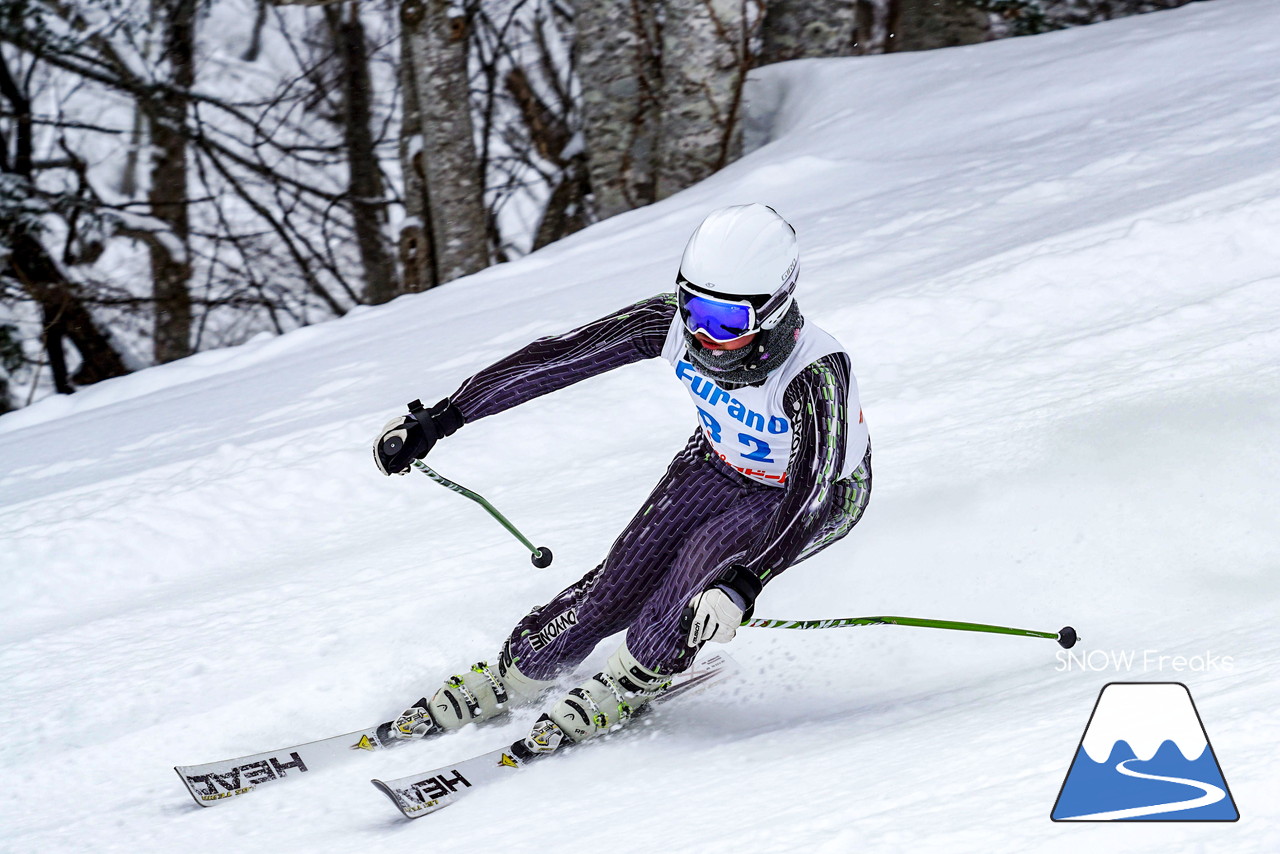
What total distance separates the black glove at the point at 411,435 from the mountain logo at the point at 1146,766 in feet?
5.01

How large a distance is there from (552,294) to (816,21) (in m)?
3.69

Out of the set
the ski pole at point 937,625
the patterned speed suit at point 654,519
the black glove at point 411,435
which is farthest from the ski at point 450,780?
the black glove at point 411,435

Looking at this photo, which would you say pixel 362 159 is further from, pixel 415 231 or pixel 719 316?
pixel 719 316

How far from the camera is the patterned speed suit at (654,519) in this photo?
8.20 ft

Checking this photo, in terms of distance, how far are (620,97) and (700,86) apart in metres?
0.61

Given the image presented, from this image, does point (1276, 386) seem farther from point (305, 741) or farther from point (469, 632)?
point (305, 741)

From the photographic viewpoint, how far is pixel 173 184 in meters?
9.78

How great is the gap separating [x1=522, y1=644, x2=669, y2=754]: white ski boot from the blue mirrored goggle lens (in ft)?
2.57

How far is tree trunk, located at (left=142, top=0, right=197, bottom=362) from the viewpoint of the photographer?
9.10m

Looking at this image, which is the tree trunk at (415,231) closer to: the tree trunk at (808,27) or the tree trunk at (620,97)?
the tree trunk at (620,97)

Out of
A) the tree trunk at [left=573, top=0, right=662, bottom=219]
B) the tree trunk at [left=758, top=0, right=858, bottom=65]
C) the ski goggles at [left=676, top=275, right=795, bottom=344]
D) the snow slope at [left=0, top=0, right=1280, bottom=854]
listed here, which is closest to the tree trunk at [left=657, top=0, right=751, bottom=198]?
the tree trunk at [left=573, top=0, right=662, bottom=219]

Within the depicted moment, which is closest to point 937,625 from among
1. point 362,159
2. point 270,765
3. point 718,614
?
point 718,614

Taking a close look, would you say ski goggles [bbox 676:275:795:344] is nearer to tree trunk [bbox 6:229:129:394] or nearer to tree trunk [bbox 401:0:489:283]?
tree trunk [bbox 401:0:489:283]

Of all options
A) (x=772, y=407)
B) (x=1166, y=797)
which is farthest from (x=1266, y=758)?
(x=772, y=407)
